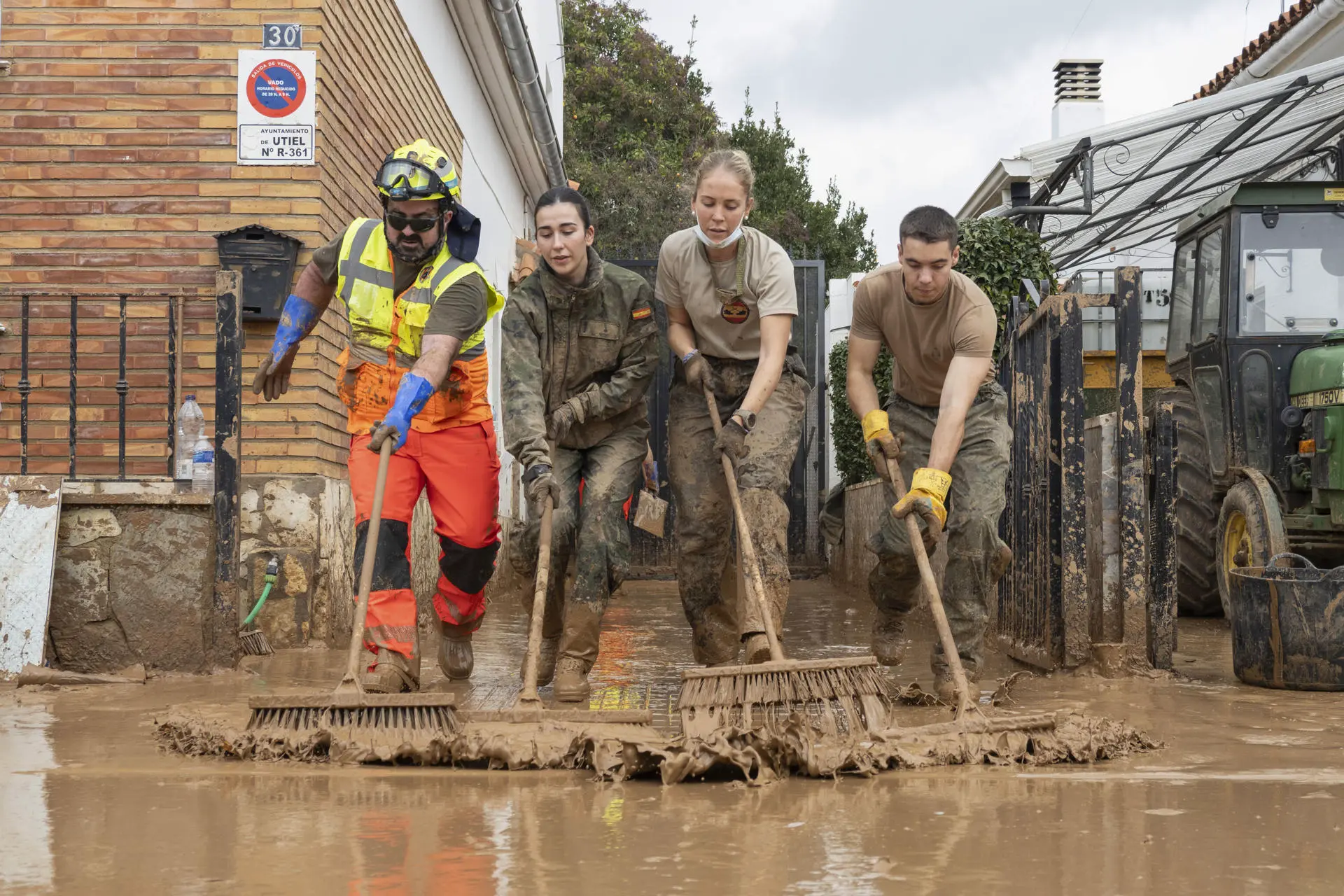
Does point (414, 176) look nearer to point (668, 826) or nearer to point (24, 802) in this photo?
point (24, 802)

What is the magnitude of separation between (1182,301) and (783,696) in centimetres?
631

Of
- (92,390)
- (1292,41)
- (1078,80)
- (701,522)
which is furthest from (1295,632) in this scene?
(1078,80)

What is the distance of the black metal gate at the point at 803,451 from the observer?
13398 mm

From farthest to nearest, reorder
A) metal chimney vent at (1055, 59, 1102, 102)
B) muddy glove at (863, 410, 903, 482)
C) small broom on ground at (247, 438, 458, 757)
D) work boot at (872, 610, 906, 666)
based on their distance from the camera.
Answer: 1. metal chimney vent at (1055, 59, 1102, 102)
2. work boot at (872, 610, 906, 666)
3. muddy glove at (863, 410, 903, 482)
4. small broom on ground at (247, 438, 458, 757)

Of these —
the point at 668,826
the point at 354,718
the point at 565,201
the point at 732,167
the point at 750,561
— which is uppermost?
the point at 732,167

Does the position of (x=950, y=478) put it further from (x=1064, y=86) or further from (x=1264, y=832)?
(x=1064, y=86)

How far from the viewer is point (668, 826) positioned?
321 cm

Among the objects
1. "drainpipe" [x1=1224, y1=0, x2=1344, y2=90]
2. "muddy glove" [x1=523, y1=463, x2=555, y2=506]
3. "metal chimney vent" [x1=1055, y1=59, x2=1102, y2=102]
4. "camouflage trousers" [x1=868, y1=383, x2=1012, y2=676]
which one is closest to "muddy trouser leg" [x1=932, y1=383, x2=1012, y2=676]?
"camouflage trousers" [x1=868, y1=383, x2=1012, y2=676]

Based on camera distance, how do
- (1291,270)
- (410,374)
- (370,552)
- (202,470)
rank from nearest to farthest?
(370,552) < (410,374) < (202,470) < (1291,270)

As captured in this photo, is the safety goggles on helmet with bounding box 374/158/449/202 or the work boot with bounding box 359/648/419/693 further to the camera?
the safety goggles on helmet with bounding box 374/158/449/202

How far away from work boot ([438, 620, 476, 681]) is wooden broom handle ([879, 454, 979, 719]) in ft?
5.77

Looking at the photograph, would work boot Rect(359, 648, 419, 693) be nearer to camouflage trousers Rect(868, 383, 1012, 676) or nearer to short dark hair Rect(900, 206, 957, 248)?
camouflage trousers Rect(868, 383, 1012, 676)

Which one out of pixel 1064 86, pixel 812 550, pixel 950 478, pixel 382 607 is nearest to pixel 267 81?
pixel 382 607

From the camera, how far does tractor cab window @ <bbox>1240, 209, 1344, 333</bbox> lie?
8305 millimetres
